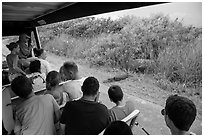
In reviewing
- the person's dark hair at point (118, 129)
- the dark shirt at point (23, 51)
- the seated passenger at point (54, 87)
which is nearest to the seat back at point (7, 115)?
the seated passenger at point (54, 87)

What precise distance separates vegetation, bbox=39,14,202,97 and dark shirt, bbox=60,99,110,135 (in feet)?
8.66

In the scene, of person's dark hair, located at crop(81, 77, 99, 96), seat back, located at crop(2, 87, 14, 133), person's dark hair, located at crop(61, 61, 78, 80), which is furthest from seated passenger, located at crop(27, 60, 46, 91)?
person's dark hair, located at crop(81, 77, 99, 96)

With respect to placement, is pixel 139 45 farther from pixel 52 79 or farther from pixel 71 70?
pixel 52 79

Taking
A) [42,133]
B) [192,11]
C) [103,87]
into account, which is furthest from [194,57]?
[42,133]

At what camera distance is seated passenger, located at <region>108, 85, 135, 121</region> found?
5.23 ft

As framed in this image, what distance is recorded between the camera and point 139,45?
14.9 feet

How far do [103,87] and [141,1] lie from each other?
330cm

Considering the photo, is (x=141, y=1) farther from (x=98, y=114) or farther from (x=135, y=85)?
(x=135, y=85)

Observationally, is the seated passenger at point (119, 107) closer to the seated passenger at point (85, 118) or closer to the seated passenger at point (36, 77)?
the seated passenger at point (85, 118)

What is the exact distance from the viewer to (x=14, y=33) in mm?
4742

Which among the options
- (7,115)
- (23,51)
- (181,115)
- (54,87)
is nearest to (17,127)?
(7,115)

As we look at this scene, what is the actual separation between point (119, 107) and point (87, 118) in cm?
37

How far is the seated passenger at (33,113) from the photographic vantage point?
150 centimetres

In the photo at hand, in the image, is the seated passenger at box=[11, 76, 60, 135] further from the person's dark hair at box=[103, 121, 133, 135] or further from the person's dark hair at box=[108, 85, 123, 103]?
the person's dark hair at box=[103, 121, 133, 135]
